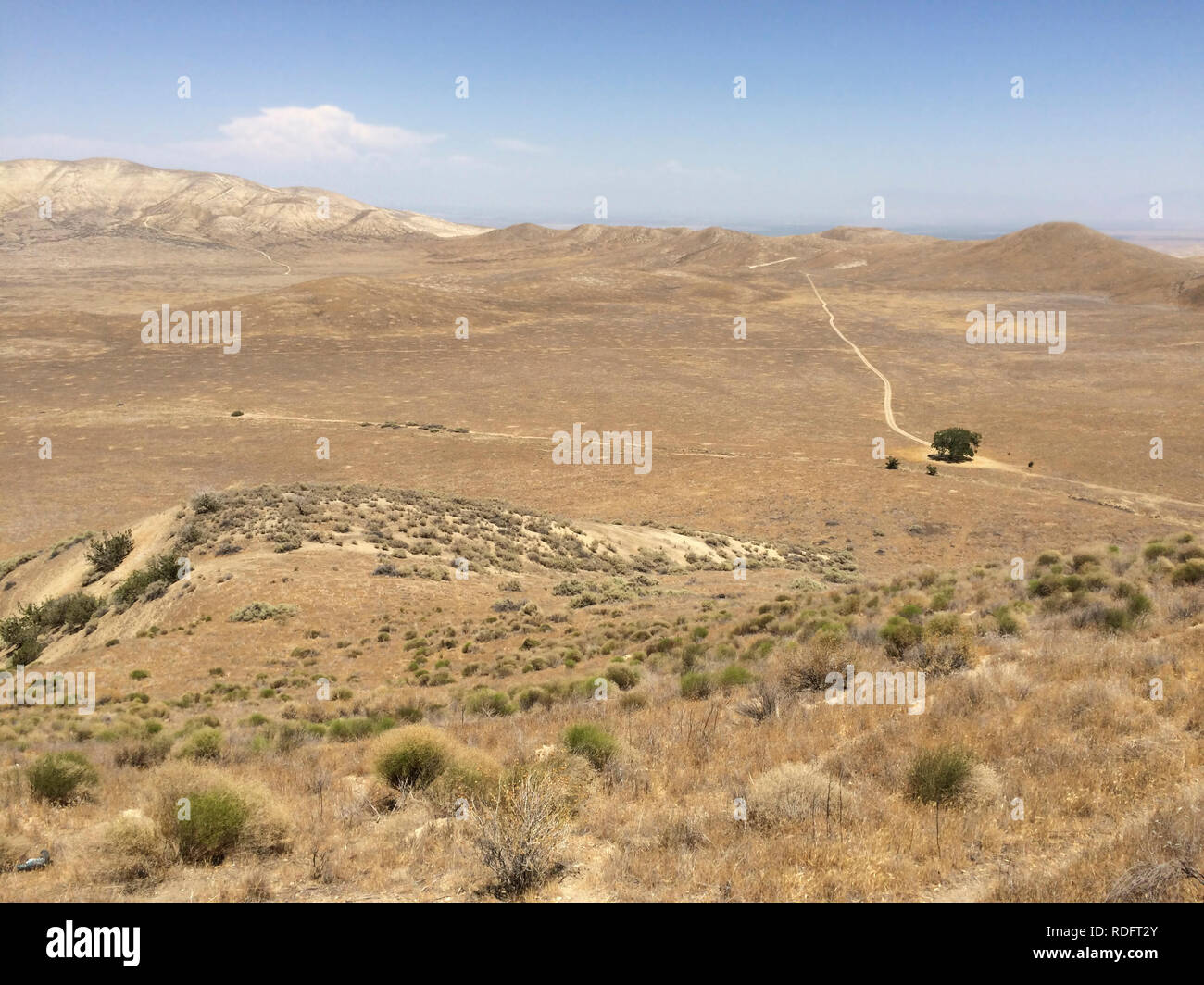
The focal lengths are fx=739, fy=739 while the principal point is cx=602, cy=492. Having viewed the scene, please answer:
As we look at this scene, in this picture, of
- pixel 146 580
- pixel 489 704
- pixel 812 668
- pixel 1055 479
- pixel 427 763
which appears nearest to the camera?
pixel 427 763

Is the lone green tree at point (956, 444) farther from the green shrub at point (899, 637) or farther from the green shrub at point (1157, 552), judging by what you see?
the green shrub at point (899, 637)

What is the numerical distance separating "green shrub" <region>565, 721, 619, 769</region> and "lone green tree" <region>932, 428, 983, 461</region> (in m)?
40.9

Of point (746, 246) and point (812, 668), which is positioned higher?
point (746, 246)

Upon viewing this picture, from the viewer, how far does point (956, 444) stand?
141 feet

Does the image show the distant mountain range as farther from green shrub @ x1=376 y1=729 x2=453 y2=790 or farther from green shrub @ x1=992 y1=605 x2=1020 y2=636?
green shrub @ x1=376 y1=729 x2=453 y2=790

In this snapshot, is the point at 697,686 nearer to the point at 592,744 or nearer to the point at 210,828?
the point at 592,744

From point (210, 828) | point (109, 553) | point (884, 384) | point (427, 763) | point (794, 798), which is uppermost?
point (884, 384)

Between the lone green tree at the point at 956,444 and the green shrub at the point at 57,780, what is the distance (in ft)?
143

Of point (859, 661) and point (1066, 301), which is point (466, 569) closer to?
point (859, 661)

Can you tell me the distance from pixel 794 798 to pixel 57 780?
7.02 metres

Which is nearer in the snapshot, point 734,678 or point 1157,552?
point 734,678

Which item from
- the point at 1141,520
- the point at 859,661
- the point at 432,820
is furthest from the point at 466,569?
the point at 1141,520

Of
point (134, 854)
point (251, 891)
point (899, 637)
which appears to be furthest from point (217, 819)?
point (899, 637)
